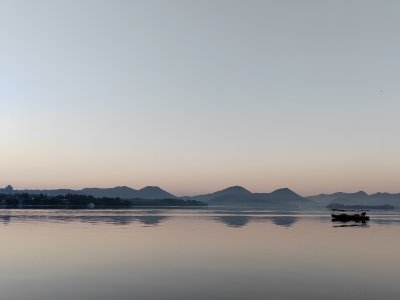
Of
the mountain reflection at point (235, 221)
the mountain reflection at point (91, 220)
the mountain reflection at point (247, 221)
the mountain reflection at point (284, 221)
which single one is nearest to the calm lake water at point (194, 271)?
the mountain reflection at point (247, 221)

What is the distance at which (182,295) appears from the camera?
28.2m

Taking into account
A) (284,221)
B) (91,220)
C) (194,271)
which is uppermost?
(194,271)

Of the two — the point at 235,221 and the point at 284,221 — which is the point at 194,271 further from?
the point at 284,221

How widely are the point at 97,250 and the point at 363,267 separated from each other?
99.0ft

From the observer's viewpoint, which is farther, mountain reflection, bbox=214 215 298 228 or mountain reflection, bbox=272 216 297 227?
mountain reflection, bbox=272 216 297 227

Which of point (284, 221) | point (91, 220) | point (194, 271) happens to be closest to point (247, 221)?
point (284, 221)

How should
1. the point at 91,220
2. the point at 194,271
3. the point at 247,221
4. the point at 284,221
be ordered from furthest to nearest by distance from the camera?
1. the point at 284,221
2. the point at 247,221
3. the point at 91,220
4. the point at 194,271

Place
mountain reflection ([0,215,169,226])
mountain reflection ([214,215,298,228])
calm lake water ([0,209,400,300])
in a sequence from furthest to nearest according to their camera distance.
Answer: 1. mountain reflection ([0,215,169,226])
2. mountain reflection ([214,215,298,228])
3. calm lake water ([0,209,400,300])

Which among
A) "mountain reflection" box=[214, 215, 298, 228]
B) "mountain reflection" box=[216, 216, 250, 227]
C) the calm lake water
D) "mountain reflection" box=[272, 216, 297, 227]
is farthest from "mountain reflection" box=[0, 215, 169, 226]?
the calm lake water

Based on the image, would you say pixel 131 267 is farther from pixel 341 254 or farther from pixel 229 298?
pixel 341 254

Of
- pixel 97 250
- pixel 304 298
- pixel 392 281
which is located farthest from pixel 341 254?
pixel 97 250

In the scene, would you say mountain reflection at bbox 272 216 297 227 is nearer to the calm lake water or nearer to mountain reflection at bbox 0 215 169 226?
mountain reflection at bbox 0 215 169 226

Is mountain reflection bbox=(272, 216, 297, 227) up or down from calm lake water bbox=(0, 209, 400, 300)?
down

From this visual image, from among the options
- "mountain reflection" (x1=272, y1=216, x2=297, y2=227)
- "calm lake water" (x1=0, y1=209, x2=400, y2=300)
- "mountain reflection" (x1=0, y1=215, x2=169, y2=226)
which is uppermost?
"calm lake water" (x1=0, y1=209, x2=400, y2=300)
